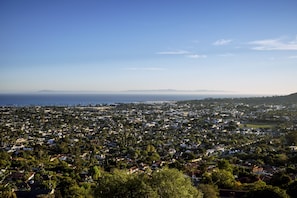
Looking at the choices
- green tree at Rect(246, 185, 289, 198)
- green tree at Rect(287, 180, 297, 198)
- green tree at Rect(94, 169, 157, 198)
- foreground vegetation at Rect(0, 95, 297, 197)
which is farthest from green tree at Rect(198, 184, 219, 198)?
green tree at Rect(94, 169, 157, 198)

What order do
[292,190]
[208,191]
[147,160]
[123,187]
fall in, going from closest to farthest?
[123,187], [208,191], [292,190], [147,160]

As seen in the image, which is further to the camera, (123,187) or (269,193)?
(269,193)

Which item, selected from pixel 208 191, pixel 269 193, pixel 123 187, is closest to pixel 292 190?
pixel 269 193

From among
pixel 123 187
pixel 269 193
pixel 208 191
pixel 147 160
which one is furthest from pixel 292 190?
pixel 147 160

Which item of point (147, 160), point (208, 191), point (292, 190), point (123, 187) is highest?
point (123, 187)

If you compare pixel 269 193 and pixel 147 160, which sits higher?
pixel 269 193

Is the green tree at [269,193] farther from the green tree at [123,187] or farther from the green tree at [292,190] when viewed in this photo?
the green tree at [123,187]

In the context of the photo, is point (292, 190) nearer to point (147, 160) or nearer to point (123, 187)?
point (123, 187)

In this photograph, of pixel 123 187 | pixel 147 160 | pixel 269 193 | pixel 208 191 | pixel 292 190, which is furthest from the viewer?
pixel 147 160
